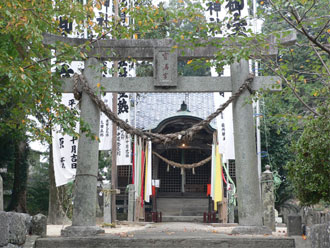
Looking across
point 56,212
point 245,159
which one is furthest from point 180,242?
point 56,212

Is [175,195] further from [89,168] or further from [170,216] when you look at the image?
[89,168]

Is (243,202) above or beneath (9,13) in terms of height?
beneath

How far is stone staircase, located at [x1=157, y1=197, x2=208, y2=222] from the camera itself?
689 inches

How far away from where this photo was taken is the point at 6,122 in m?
8.83

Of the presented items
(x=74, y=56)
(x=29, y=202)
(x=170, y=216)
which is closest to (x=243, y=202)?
(x=74, y=56)

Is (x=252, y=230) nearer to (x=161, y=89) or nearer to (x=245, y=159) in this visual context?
(x=245, y=159)

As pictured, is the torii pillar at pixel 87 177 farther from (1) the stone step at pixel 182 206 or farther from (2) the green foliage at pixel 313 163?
(1) the stone step at pixel 182 206

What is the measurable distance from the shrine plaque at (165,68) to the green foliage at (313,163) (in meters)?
2.87

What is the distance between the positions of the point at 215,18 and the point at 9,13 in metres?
8.29

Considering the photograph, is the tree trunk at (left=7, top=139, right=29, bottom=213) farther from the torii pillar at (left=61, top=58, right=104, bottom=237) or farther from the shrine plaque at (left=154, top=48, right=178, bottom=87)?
the shrine plaque at (left=154, top=48, right=178, bottom=87)

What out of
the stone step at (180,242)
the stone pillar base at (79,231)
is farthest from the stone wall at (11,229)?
the stone pillar base at (79,231)

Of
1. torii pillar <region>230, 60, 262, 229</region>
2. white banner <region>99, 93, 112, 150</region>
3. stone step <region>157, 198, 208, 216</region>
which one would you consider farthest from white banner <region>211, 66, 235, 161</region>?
torii pillar <region>230, 60, 262, 229</region>

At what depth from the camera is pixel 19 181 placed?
16.5 meters

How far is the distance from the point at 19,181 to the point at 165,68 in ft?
34.8
